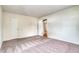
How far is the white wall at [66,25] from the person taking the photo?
3549 millimetres

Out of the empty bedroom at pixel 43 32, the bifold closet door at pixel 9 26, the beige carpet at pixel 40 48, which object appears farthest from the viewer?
the bifold closet door at pixel 9 26

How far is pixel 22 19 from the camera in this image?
5.78 m

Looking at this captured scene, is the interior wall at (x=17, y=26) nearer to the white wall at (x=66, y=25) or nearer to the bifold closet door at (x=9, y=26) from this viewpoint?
the bifold closet door at (x=9, y=26)

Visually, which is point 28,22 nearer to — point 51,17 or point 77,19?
point 51,17

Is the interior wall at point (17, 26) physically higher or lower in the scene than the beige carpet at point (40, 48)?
higher

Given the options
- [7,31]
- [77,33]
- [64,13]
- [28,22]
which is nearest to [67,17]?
[64,13]

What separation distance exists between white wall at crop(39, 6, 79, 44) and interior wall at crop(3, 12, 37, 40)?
252 cm

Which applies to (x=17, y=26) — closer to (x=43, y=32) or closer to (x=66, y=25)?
(x=43, y=32)

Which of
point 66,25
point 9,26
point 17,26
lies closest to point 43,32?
point 17,26

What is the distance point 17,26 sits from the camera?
17.6ft

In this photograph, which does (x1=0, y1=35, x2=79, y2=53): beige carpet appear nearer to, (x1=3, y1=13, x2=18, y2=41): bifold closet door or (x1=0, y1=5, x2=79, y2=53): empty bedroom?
(x1=0, y1=5, x2=79, y2=53): empty bedroom

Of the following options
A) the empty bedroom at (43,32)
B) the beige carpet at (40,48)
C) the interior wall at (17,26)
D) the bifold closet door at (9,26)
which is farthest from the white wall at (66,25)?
the bifold closet door at (9,26)

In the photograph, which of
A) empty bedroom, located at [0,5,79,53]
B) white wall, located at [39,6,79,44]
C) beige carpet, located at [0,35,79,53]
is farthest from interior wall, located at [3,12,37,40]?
white wall, located at [39,6,79,44]

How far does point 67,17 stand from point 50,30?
1.97 meters
